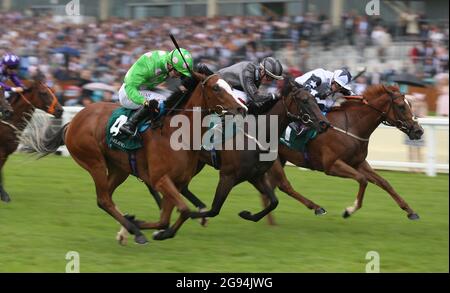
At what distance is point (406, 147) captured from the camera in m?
10.9

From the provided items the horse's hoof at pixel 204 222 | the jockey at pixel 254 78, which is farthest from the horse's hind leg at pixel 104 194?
the jockey at pixel 254 78

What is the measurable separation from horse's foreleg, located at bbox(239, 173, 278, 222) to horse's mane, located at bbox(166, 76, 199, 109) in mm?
1004

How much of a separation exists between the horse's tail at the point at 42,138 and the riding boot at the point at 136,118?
3.99 ft

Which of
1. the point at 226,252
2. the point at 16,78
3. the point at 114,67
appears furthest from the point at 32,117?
the point at 114,67

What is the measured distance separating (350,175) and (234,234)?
4.31ft

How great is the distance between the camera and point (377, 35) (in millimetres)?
14906

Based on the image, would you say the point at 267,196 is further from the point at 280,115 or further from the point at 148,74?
the point at 148,74

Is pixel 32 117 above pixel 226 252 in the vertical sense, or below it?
above

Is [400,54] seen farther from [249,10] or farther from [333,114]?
[333,114]

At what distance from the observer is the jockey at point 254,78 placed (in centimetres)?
660

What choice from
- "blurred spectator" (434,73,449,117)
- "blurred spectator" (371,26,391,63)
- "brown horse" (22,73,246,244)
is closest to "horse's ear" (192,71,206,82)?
"brown horse" (22,73,246,244)

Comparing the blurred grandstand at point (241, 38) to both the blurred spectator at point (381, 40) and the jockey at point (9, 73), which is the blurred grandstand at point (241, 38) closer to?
the blurred spectator at point (381, 40)
